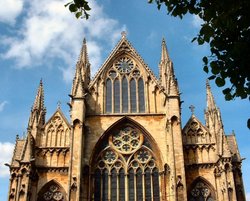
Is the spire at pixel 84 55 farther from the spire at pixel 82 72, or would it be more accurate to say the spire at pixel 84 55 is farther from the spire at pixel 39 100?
the spire at pixel 39 100

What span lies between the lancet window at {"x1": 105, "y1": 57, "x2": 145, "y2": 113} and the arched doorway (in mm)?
1658

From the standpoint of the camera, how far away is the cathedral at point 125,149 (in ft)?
87.1

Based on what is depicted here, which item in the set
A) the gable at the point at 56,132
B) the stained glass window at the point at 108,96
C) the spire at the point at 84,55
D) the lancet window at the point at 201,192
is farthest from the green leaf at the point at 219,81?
the spire at the point at 84,55

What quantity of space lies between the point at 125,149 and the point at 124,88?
5.44 meters

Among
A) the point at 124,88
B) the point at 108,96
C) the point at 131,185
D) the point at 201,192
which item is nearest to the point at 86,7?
the point at 131,185

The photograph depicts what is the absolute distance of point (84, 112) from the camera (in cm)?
2958

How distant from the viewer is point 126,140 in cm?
2975

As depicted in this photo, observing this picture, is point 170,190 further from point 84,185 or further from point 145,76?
point 145,76

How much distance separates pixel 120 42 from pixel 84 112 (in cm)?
803

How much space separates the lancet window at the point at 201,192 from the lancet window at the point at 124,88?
728 centimetres

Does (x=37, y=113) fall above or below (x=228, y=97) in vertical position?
above

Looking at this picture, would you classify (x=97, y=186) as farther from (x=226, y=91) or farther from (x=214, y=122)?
(x=226, y=91)

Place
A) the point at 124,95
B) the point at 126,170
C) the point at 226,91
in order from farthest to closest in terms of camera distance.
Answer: the point at 124,95
the point at 126,170
the point at 226,91

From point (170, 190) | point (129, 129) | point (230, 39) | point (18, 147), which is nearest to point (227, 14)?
point (230, 39)
